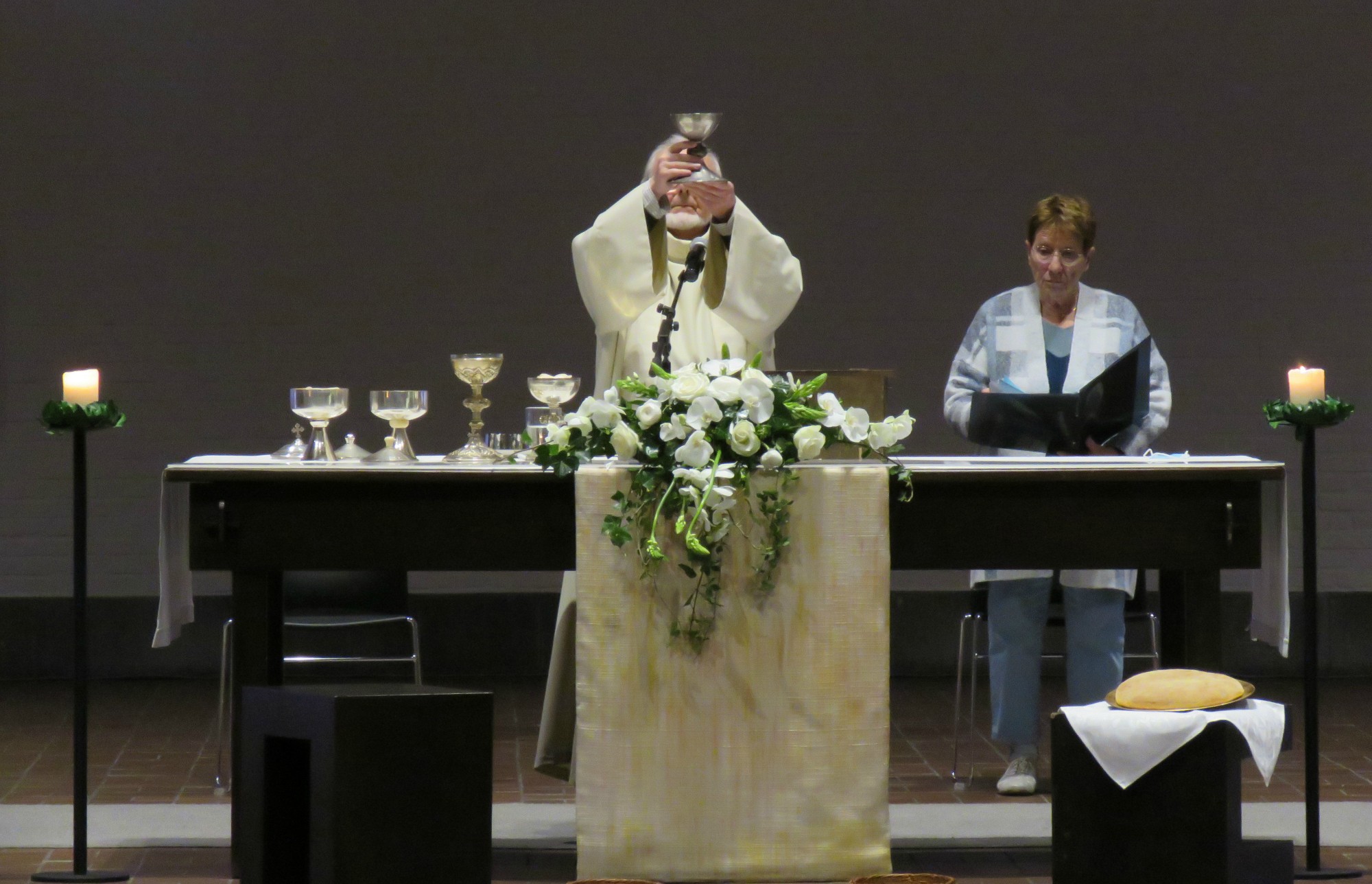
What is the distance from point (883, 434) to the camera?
135 inches

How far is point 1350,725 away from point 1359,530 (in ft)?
4.15

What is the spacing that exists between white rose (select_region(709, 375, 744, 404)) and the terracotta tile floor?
1.24 meters

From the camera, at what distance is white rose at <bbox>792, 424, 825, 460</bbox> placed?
3389 mm

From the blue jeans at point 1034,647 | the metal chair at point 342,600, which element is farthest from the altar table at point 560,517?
the metal chair at point 342,600

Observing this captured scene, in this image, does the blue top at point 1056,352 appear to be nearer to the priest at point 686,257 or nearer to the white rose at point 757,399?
the priest at point 686,257

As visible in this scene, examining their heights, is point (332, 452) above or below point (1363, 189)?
below

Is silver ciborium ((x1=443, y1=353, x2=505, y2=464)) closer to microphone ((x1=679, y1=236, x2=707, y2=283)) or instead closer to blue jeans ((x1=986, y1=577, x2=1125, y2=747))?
microphone ((x1=679, y1=236, x2=707, y2=283))

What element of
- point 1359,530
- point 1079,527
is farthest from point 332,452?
point 1359,530

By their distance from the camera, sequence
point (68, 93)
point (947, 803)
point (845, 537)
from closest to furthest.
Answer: point (845, 537) → point (947, 803) → point (68, 93)

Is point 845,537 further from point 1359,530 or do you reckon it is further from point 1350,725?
point 1359,530

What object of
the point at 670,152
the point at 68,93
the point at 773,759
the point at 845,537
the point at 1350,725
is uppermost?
the point at 68,93

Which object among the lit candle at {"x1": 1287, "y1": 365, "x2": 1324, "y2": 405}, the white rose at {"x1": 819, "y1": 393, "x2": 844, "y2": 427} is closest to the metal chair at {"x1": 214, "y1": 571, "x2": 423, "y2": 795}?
the white rose at {"x1": 819, "y1": 393, "x2": 844, "y2": 427}

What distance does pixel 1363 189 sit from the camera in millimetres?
6922

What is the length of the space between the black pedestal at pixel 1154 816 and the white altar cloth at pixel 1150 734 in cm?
2
